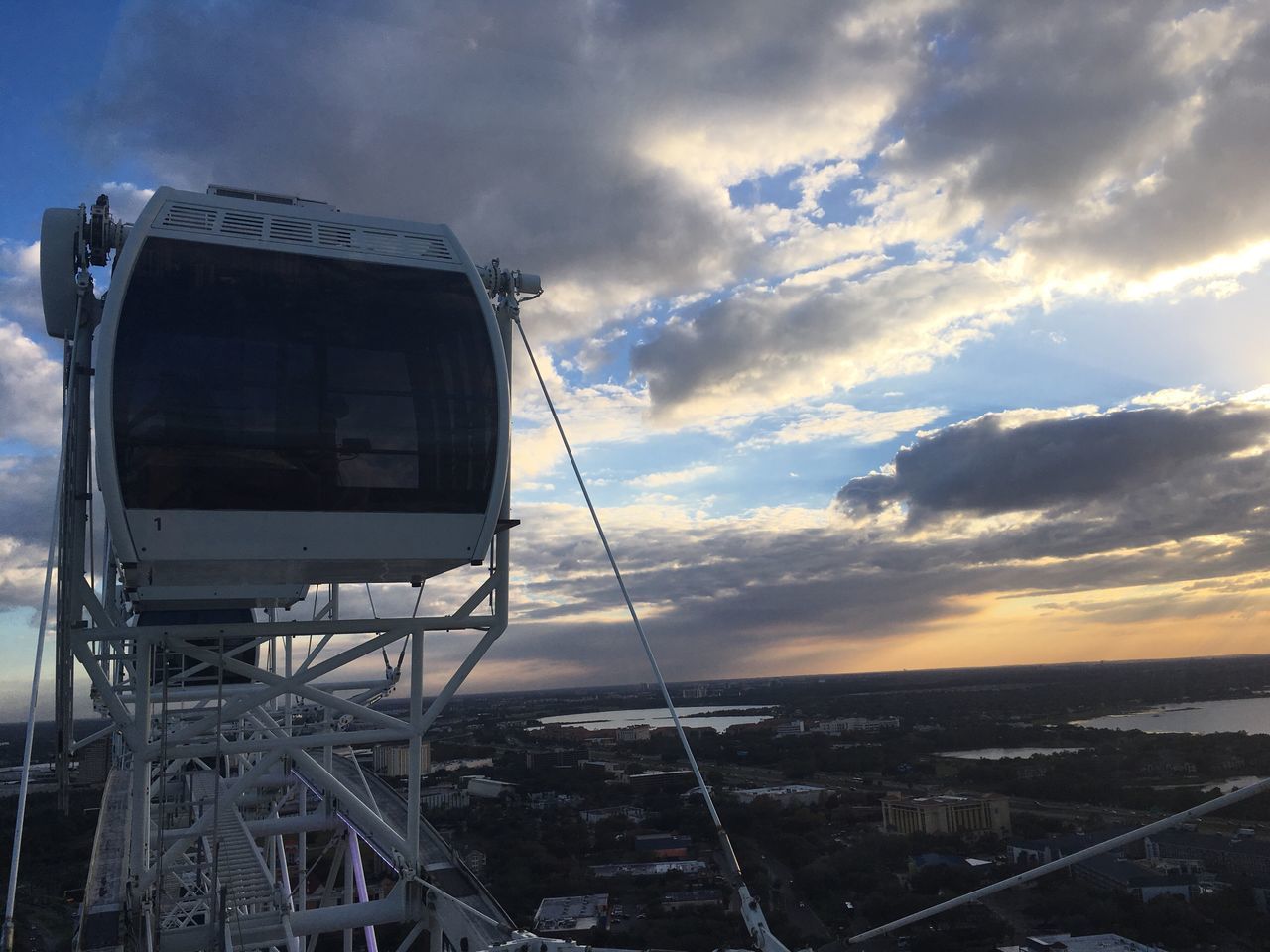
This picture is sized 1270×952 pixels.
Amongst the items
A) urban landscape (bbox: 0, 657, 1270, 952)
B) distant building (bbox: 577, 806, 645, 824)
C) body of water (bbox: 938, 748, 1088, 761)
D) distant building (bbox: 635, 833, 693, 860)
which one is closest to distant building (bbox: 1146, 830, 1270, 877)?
urban landscape (bbox: 0, 657, 1270, 952)

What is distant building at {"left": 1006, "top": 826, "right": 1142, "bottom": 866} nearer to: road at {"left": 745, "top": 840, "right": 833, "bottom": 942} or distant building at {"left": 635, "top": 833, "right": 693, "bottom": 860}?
road at {"left": 745, "top": 840, "right": 833, "bottom": 942}

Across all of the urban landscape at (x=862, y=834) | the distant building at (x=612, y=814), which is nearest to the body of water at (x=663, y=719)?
the urban landscape at (x=862, y=834)

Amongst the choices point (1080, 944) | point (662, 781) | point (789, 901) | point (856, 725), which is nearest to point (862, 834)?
point (789, 901)

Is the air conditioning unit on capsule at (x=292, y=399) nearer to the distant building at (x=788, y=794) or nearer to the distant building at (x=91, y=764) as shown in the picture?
the distant building at (x=91, y=764)

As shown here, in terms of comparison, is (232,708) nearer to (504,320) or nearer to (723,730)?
(504,320)

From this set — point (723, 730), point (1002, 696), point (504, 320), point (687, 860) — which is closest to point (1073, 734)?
point (723, 730)
